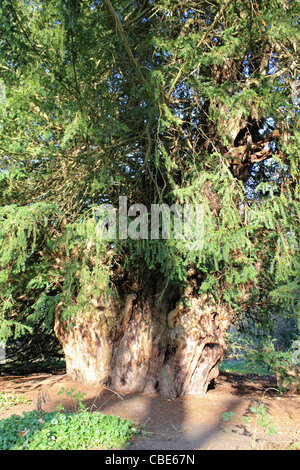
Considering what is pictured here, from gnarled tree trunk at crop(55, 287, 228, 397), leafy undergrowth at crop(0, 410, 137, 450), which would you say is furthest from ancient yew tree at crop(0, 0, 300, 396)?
leafy undergrowth at crop(0, 410, 137, 450)

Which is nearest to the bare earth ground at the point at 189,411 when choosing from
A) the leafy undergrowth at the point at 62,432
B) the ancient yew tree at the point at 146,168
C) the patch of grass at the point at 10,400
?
the patch of grass at the point at 10,400

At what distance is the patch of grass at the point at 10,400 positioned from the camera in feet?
17.5

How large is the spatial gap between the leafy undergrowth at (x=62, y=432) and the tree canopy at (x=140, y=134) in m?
1.59

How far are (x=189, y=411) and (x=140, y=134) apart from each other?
14.5 feet

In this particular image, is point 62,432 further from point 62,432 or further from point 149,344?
point 149,344

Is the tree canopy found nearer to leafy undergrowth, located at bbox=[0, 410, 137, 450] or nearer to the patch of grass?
the patch of grass

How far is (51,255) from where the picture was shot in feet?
21.4

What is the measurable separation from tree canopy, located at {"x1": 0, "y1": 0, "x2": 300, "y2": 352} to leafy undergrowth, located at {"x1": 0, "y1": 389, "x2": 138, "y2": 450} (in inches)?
62.5

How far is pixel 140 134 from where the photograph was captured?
18.1 ft

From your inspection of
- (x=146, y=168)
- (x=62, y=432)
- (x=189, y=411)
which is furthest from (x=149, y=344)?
(x=146, y=168)
